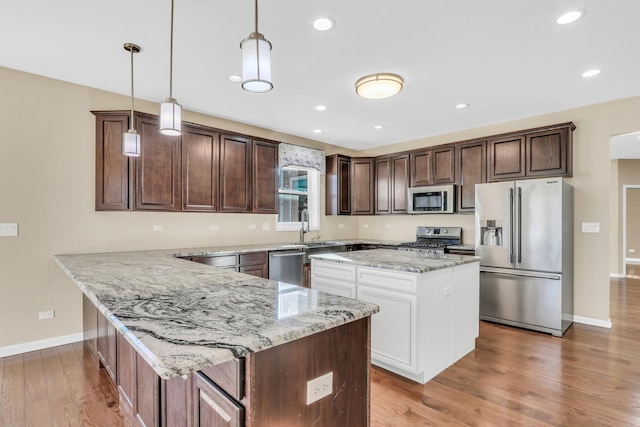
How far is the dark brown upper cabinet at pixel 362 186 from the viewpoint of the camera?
233 inches

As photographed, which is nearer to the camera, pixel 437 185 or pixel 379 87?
pixel 379 87

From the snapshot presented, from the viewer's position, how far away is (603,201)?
3.86 metres

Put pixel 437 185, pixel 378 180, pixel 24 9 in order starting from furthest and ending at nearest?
pixel 378 180, pixel 437 185, pixel 24 9

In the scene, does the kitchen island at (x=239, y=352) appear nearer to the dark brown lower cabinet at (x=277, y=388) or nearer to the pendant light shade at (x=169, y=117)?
the dark brown lower cabinet at (x=277, y=388)

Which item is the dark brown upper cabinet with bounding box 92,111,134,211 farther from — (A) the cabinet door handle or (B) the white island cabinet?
(A) the cabinet door handle

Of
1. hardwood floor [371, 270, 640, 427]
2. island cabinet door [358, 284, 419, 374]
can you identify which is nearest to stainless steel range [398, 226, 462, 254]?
hardwood floor [371, 270, 640, 427]

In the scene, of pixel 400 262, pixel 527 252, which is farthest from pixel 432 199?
pixel 400 262

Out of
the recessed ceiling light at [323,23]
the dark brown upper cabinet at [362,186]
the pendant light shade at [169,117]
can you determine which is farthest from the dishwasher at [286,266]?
the recessed ceiling light at [323,23]

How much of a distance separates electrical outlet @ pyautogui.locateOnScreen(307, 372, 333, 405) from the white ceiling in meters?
2.13

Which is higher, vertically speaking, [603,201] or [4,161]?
[4,161]

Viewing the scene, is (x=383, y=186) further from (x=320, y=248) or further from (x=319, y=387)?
(x=319, y=387)

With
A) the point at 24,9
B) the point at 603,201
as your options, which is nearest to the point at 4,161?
the point at 24,9

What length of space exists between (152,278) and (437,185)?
13.9 ft

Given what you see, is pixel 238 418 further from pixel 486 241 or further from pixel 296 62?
pixel 486 241
